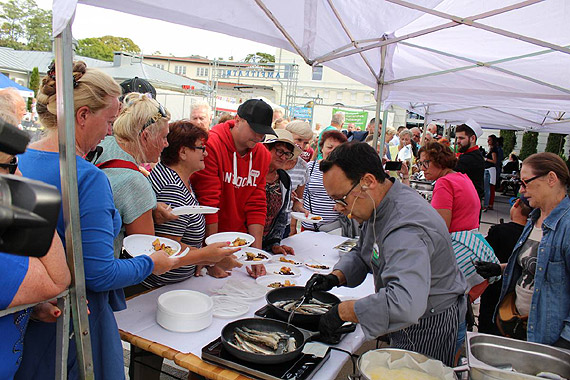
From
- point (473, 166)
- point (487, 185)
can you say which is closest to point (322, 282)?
point (473, 166)

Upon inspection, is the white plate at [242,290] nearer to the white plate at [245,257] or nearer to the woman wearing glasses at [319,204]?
the white plate at [245,257]

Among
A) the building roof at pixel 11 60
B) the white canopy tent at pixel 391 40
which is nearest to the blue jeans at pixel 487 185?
the white canopy tent at pixel 391 40

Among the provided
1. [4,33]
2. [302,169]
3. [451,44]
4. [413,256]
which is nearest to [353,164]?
[413,256]

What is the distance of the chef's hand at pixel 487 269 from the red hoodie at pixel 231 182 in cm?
163

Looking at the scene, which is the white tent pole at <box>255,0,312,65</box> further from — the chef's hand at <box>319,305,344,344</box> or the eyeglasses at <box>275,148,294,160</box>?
the chef's hand at <box>319,305,344,344</box>

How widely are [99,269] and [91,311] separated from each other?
236 millimetres

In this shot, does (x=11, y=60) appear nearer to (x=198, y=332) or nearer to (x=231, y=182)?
(x=231, y=182)

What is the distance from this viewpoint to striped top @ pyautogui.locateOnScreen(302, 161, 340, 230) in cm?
462

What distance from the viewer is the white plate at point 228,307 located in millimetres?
2168

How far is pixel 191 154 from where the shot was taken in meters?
2.58

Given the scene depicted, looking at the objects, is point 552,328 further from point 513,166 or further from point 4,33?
point 4,33

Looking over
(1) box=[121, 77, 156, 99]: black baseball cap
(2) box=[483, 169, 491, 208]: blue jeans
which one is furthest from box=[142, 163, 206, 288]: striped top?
(2) box=[483, 169, 491, 208]: blue jeans

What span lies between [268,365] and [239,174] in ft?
5.77

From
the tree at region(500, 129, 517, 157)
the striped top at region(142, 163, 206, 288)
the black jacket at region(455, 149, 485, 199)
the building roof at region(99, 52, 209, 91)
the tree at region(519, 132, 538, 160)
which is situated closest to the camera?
the striped top at region(142, 163, 206, 288)
